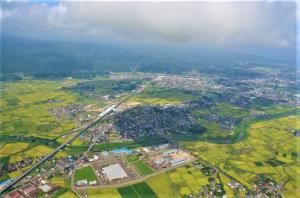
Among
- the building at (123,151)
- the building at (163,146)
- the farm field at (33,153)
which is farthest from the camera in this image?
the building at (163,146)

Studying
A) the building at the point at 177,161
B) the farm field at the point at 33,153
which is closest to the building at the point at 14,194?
the farm field at the point at 33,153

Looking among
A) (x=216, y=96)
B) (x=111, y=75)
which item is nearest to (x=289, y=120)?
(x=216, y=96)

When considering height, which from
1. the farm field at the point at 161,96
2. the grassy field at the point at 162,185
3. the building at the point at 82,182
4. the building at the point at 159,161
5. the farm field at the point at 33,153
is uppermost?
the farm field at the point at 161,96

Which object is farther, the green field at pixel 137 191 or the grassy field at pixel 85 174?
the grassy field at pixel 85 174

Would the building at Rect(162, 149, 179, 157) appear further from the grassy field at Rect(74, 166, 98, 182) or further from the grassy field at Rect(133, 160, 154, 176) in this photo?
the grassy field at Rect(74, 166, 98, 182)

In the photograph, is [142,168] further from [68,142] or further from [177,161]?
[68,142]

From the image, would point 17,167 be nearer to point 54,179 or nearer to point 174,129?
point 54,179

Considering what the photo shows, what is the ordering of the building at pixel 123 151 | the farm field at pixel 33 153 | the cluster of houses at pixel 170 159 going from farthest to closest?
the building at pixel 123 151 → the farm field at pixel 33 153 → the cluster of houses at pixel 170 159

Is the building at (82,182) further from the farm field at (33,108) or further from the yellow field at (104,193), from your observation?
the farm field at (33,108)
